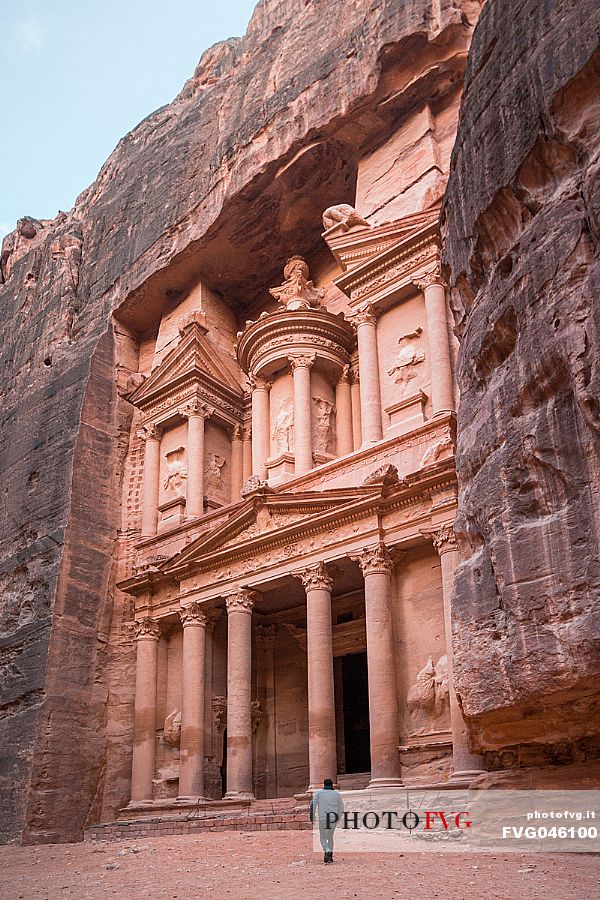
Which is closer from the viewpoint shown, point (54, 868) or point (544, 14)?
point (544, 14)

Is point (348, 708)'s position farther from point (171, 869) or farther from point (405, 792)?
point (171, 869)

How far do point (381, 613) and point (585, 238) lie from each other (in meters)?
9.50

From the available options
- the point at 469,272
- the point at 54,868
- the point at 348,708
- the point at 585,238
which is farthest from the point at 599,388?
the point at 348,708

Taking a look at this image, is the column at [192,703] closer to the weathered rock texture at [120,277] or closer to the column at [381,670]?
the weathered rock texture at [120,277]

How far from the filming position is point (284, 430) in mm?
21125

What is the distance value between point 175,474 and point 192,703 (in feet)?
A: 21.4

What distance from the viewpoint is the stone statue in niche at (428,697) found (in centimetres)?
1517

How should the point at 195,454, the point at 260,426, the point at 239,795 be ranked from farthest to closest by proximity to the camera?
the point at 195,454 → the point at 260,426 → the point at 239,795

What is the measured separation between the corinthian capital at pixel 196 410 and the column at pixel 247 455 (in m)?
1.28

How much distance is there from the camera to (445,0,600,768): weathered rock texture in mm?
7367

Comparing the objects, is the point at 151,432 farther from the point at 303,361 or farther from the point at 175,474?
the point at 303,361

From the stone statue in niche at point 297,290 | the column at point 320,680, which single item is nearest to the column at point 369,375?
the stone statue in niche at point 297,290

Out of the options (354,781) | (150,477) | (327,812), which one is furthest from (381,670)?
(150,477)

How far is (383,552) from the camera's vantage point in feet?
53.8
